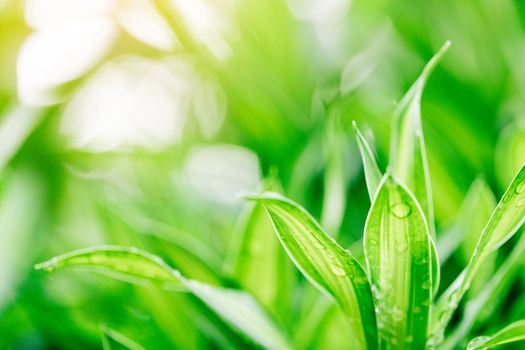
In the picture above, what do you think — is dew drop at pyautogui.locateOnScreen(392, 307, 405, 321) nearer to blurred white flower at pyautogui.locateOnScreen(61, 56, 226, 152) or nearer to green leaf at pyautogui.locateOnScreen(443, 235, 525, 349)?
green leaf at pyautogui.locateOnScreen(443, 235, 525, 349)

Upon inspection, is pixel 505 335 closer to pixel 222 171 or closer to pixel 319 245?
pixel 319 245

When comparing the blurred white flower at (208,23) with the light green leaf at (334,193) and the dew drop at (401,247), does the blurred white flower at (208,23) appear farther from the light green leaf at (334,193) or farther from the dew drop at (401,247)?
the dew drop at (401,247)

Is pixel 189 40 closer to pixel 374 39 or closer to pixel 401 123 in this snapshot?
pixel 374 39

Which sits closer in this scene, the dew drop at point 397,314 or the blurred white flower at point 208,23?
the dew drop at point 397,314

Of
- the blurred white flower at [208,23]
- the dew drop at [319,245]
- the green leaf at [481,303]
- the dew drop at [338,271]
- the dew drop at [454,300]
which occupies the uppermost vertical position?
the blurred white flower at [208,23]

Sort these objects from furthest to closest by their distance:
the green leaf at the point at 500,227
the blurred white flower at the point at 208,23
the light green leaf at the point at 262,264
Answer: the blurred white flower at the point at 208,23 < the light green leaf at the point at 262,264 < the green leaf at the point at 500,227

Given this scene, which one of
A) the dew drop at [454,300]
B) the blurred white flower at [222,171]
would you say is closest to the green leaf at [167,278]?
the dew drop at [454,300]

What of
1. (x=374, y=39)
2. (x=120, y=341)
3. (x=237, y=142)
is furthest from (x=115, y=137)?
(x=120, y=341)
